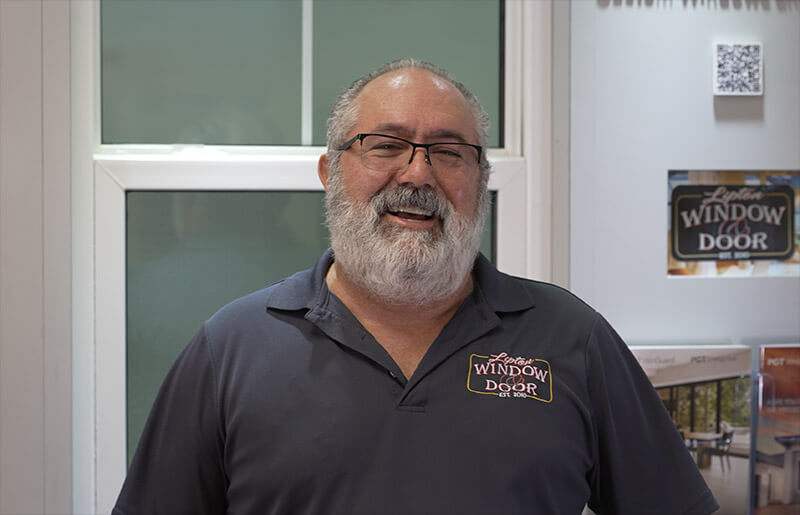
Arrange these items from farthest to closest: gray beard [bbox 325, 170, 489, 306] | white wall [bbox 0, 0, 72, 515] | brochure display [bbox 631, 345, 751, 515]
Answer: brochure display [bbox 631, 345, 751, 515], white wall [bbox 0, 0, 72, 515], gray beard [bbox 325, 170, 489, 306]

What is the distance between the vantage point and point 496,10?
4.98 ft

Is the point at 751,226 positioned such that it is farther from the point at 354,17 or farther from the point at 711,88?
the point at 354,17

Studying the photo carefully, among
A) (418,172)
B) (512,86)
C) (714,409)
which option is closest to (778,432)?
(714,409)

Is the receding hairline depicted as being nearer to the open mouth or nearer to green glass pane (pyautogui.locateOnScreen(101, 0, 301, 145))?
the open mouth

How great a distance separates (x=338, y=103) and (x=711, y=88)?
92 cm

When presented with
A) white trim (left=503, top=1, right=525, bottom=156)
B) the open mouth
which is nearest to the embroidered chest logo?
the open mouth

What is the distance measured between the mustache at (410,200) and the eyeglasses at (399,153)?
38 millimetres

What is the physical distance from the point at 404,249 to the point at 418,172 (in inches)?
5.0

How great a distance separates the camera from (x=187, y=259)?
1480 millimetres

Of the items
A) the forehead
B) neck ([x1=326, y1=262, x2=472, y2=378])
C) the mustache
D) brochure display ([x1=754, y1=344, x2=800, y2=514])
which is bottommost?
brochure display ([x1=754, y1=344, x2=800, y2=514])

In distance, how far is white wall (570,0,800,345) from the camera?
4.91 ft

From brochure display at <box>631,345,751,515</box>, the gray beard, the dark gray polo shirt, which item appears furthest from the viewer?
brochure display at <box>631,345,751,515</box>

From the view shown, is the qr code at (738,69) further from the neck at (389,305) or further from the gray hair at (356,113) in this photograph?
the neck at (389,305)

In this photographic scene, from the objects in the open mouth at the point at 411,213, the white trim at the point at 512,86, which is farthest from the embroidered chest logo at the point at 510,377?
the white trim at the point at 512,86
